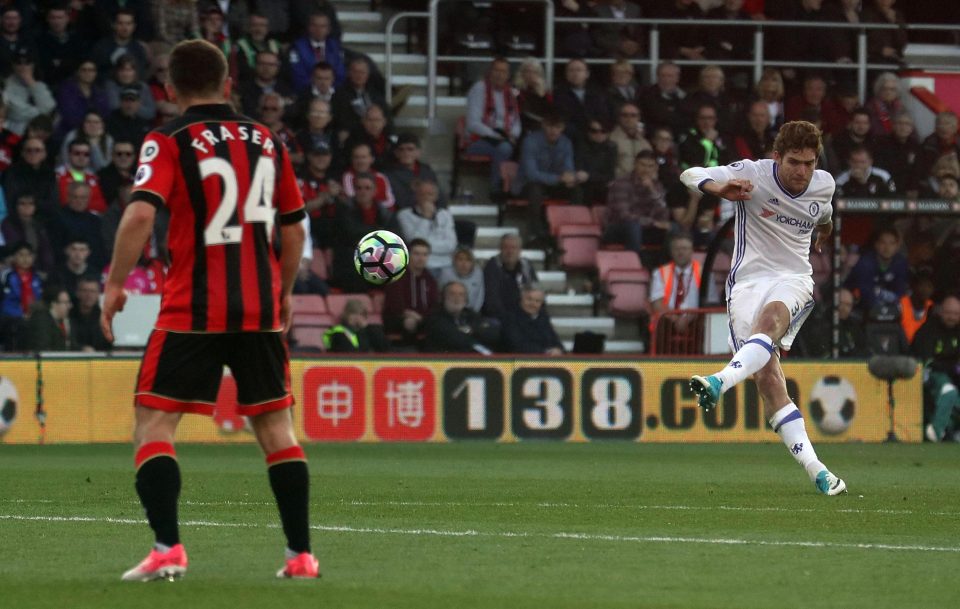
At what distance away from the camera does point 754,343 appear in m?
10.8

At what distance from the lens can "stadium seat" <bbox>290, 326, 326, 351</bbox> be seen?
755 inches

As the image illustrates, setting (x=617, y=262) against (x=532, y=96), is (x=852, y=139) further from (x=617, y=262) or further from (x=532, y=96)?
(x=532, y=96)

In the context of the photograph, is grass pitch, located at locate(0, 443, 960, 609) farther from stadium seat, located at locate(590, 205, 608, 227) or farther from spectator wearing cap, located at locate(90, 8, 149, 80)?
stadium seat, located at locate(590, 205, 608, 227)

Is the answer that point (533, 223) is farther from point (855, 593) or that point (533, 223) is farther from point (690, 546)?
point (855, 593)

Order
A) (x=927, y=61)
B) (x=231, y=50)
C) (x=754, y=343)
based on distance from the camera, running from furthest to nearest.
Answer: (x=927, y=61), (x=231, y=50), (x=754, y=343)

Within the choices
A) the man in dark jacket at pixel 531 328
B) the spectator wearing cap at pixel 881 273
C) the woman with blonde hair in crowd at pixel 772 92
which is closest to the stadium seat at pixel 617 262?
the man in dark jacket at pixel 531 328

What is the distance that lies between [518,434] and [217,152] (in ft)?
38.3

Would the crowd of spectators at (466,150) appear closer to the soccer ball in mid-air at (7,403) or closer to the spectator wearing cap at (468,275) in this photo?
the spectator wearing cap at (468,275)

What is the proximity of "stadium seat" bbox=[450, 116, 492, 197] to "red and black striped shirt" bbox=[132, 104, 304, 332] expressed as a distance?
1586 cm

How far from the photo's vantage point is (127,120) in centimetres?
2017

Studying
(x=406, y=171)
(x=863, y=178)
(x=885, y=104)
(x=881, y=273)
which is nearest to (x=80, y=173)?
(x=406, y=171)

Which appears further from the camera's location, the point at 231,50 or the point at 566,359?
the point at 231,50

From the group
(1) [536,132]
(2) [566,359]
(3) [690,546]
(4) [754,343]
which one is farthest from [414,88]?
(3) [690,546]

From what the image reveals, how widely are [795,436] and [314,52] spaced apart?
39.9 ft
